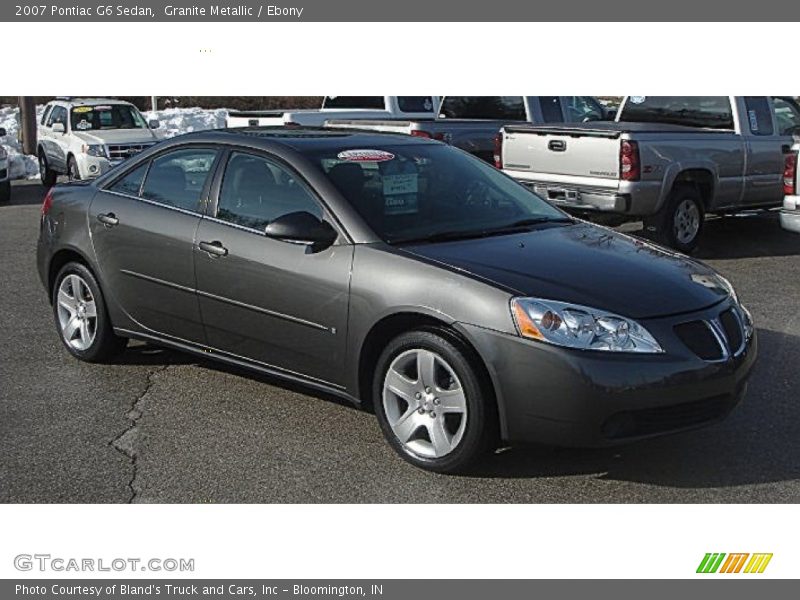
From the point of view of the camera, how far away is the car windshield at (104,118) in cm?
1931

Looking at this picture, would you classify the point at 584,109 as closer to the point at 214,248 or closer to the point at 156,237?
the point at 156,237

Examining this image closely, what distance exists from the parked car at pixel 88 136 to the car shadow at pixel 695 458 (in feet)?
46.2

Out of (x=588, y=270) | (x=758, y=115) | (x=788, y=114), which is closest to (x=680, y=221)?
(x=758, y=115)

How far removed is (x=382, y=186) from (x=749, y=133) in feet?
26.6

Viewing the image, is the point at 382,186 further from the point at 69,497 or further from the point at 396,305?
the point at 69,497

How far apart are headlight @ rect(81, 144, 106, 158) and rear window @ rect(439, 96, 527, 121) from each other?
19.7ft

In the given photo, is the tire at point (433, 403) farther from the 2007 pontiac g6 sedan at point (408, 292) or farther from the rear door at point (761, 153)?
the rear door at point (761, 153)

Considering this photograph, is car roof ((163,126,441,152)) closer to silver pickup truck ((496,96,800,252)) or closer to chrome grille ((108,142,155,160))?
silver pickup truck ((496,96,800,252))

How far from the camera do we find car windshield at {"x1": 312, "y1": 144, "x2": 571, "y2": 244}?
5.69 metres

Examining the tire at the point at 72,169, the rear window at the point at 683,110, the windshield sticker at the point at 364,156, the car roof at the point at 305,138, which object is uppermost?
the car roof at the point at 305,138

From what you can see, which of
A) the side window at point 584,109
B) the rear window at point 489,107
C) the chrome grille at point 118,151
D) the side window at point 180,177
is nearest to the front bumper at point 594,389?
the side window at point 180,177

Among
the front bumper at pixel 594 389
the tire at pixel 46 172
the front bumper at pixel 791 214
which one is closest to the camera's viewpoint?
the front bumper at pixel 594 389

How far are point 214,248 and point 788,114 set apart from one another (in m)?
10.4

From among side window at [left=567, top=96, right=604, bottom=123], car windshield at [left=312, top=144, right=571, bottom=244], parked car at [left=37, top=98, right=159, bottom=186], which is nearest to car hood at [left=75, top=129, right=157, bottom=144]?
parked car at [left=37, top=98, right=159, bottom=186]
